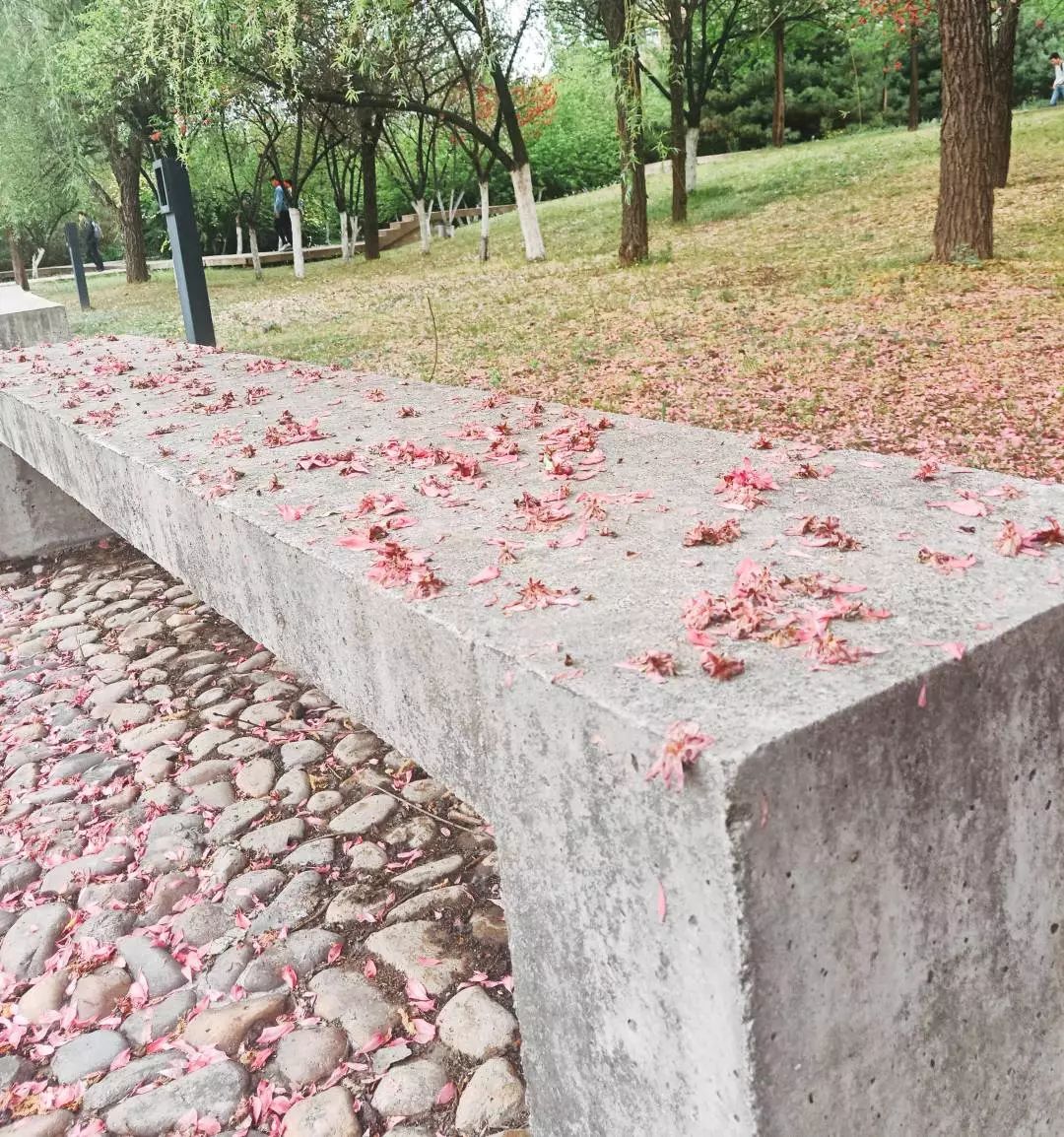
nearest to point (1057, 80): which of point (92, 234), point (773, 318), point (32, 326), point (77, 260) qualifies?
point (773, 318)

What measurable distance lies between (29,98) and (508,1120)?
24348 millimetres

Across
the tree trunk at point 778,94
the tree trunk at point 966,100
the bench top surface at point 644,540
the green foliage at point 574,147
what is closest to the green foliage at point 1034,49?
the tree trunk at point 778,94

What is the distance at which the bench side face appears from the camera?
1.29 metres

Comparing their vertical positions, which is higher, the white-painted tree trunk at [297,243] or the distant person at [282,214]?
the distant person at [282,214]

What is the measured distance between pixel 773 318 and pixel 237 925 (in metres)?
8.38

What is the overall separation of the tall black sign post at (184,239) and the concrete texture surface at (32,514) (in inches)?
128

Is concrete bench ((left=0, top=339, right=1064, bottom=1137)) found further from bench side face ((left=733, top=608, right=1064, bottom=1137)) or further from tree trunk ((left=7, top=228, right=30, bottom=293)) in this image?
tree trunk ((left=7, top=228, right=30, bottom=293))

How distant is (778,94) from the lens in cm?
2825

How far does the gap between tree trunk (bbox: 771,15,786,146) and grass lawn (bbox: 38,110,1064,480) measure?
6.99 m

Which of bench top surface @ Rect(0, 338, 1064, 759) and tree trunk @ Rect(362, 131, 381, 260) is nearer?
bench top surface @ Rect(0, 338, 1064, 759)

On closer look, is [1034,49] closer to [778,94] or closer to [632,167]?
[778,94]

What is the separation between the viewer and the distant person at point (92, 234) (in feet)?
111

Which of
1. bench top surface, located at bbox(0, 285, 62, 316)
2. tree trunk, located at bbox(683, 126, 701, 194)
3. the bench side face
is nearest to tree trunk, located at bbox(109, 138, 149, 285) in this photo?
tree trunk, located at bbox(683, 126, 701, 194)

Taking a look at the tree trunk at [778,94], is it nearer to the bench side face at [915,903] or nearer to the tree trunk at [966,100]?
the tree trunk at [966,100]
